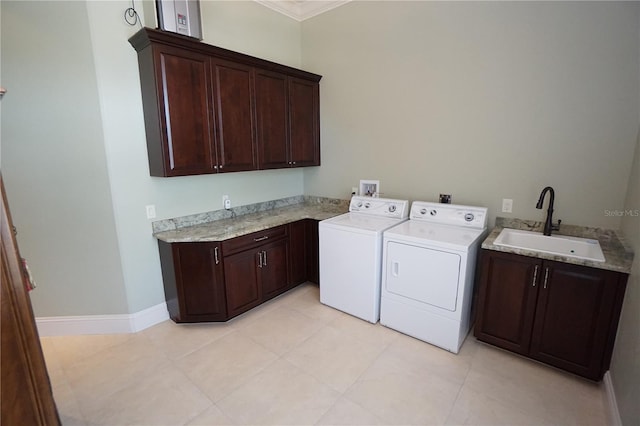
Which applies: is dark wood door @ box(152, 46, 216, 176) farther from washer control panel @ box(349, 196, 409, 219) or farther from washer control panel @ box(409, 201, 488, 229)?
washer control panel @ box(409, 201, 488, 229)

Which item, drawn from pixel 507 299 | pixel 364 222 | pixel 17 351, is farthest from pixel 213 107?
pixel 507 299

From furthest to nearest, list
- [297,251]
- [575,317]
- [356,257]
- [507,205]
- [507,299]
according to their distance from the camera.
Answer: [297,251] → [356,257] → [507,205] → [507,299] → [575,317]

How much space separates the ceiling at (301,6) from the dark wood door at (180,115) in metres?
1.41

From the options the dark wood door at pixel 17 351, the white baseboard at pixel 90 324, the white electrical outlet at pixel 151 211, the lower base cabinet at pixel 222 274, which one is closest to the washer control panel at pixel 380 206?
the lower base cabinet at pixel 222 274

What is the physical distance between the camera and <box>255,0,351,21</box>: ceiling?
3.32 metres

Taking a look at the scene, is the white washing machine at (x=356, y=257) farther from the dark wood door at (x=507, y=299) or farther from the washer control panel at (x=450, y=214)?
the dark wood door at (x=507, y=299)

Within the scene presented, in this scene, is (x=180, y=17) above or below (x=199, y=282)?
above

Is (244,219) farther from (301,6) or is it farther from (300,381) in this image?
(301,6)

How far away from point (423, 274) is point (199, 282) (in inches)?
74.1

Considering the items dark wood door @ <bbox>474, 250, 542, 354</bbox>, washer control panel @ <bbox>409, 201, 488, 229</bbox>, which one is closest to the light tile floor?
dark wood door @ <bbox>474, 250, 542, 354</bbox>

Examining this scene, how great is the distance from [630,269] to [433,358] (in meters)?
1.34

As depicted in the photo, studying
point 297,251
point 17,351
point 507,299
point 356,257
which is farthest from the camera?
point 297,251

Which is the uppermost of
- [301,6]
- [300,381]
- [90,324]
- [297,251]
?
[301,6]

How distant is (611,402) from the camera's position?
5.80 ft
